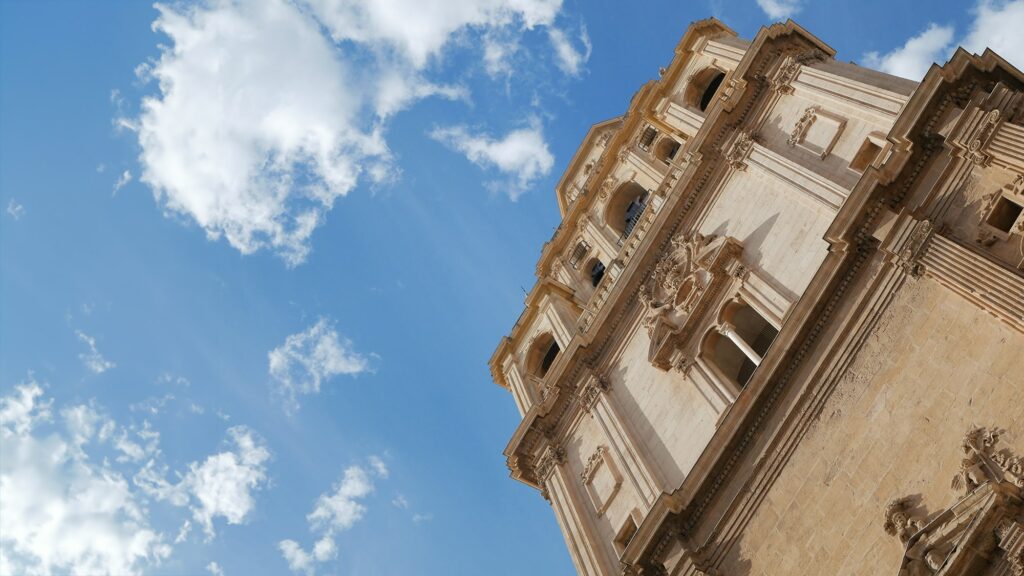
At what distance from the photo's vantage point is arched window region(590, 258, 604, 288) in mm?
32344

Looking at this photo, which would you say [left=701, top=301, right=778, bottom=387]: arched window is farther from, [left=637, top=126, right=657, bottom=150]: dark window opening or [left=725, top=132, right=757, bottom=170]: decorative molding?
[left=637, top=126, right=657, bottom=150]: dark window opening

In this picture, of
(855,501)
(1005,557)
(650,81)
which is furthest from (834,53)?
(1005,557)

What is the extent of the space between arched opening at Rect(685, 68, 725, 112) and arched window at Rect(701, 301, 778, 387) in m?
11.1

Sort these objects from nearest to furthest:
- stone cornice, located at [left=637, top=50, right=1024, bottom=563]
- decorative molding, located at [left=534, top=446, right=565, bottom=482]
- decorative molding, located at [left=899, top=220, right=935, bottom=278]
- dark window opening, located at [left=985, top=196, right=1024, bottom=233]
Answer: dark window opening, located at [left=985, top=196, right=1024, bottom=233]
decorative molding, located at [left=899, top=220, right=935, bottom=278]
stone cornice, located at [left=637, top=50, right=1024, bottom=563]
decorative molding, located at [left=534, top=446, right=565, bottom=482]

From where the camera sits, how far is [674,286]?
23344mm

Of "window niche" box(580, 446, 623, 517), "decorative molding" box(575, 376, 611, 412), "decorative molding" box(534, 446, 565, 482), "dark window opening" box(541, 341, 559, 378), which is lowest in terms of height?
"window niche" box(580, 446, 623, 517)

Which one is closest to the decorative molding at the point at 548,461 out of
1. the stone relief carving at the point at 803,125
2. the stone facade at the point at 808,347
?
the stone facade at the point at 808,347

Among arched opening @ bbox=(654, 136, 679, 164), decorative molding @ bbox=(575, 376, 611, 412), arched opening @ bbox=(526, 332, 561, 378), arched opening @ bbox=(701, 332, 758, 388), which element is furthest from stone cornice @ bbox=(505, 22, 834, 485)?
arched opening @ bbox=(654, 136, 679, 164)

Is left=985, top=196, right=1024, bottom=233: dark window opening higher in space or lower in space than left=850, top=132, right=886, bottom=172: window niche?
lower

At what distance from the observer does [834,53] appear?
83.3ft

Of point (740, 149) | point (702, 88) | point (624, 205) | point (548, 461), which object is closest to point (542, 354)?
point (548, 461)

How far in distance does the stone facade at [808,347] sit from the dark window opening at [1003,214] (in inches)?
2.3

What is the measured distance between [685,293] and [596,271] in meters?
9.98

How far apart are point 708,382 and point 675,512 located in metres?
3.55
